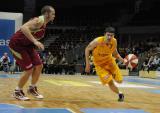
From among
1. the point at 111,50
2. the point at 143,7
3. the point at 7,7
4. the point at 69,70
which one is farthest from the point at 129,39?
the point at 111,50

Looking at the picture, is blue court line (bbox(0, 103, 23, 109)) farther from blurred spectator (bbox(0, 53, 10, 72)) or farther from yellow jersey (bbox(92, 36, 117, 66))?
blurred spectator (bbox(0, 53, 10, 72))

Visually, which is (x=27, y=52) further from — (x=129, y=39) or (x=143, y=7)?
(x=143, y=7)

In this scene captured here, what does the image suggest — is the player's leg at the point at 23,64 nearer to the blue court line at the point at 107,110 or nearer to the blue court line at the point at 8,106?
the blue court line at the point at 8,106

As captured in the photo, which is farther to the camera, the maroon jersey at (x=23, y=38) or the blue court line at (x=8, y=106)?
the maroon jersey at (x=23, y=38)

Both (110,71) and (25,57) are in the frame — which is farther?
(110,71)

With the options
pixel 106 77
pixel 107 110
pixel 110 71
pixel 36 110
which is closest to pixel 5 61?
pixel 110 71

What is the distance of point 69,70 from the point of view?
26125 mm

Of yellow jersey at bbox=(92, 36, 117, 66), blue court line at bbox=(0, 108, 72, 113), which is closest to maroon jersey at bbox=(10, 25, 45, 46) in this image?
yellow jersey at bbox=(92, 36, 117, 66)

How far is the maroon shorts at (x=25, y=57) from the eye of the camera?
7.49 metres

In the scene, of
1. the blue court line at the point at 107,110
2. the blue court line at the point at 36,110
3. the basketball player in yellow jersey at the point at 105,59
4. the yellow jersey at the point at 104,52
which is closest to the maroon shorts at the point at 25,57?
the basketball player in yellow jersey at the point at 105,59

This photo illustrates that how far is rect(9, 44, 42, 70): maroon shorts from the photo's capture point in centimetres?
749

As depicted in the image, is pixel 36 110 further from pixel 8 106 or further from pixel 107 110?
pixel 107 110

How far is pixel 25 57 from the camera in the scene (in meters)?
7.54

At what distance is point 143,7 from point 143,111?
31610 millimetres
